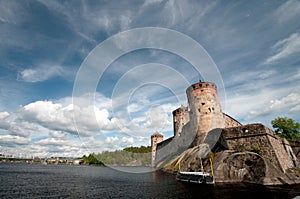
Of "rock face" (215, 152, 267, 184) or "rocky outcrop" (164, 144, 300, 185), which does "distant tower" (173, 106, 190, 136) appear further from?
"rock face" (215, 152, 267, 184)

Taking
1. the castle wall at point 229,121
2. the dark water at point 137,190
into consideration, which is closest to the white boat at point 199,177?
the dark water at point 137,190

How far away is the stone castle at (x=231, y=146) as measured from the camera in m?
Result: 25.8

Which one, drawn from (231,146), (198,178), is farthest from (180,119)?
(198,178)

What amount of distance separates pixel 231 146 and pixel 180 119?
35245 mm

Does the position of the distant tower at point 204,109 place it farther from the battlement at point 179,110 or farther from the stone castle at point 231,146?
the battlement at point 179,110

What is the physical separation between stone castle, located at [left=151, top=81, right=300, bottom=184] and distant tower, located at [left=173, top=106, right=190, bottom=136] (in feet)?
22.8

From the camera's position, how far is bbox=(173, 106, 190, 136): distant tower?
Answer: 67500mm

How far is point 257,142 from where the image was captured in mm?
30719

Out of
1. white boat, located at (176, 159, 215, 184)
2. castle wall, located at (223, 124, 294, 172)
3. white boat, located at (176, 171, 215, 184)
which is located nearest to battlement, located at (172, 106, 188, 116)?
castle wall, located at (223, 124, 294, 172)

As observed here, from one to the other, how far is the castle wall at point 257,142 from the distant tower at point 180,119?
32.9m

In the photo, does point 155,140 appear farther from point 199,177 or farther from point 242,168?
point 242,168

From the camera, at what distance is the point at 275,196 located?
17.4 metres

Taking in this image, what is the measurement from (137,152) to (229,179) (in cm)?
12887

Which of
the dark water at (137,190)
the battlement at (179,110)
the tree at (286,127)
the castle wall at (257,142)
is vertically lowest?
the dark water at (137,190)
